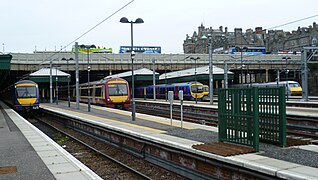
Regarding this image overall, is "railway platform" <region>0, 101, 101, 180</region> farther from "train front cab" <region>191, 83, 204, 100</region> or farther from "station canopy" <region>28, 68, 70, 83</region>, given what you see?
"station canopy" <region>28, 68, 70, 83</region>

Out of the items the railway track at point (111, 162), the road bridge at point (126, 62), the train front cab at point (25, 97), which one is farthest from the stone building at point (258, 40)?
the railway track at point (111, 162)

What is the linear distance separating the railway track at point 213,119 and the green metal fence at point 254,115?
3.51m

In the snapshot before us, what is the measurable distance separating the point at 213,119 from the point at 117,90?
12185 millimetres

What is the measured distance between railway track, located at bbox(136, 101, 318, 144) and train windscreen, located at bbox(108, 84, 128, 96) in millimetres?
4740

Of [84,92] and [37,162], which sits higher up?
[84,92]

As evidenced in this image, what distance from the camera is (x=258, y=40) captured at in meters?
128

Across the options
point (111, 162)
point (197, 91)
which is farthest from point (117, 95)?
point (111, 162)

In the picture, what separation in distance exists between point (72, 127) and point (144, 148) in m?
14.2

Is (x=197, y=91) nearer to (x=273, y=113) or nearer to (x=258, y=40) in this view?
(x=273, y=113)

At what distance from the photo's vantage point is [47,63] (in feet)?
222

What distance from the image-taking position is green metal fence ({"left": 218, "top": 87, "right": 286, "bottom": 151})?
35.7 feet

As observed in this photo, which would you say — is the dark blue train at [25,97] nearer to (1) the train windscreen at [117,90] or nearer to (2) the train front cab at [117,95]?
(2) the train front cab at [117,95]

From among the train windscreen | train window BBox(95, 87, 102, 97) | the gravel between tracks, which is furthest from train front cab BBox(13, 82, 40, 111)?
the gravel between tracks

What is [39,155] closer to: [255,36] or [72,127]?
[72,127]
